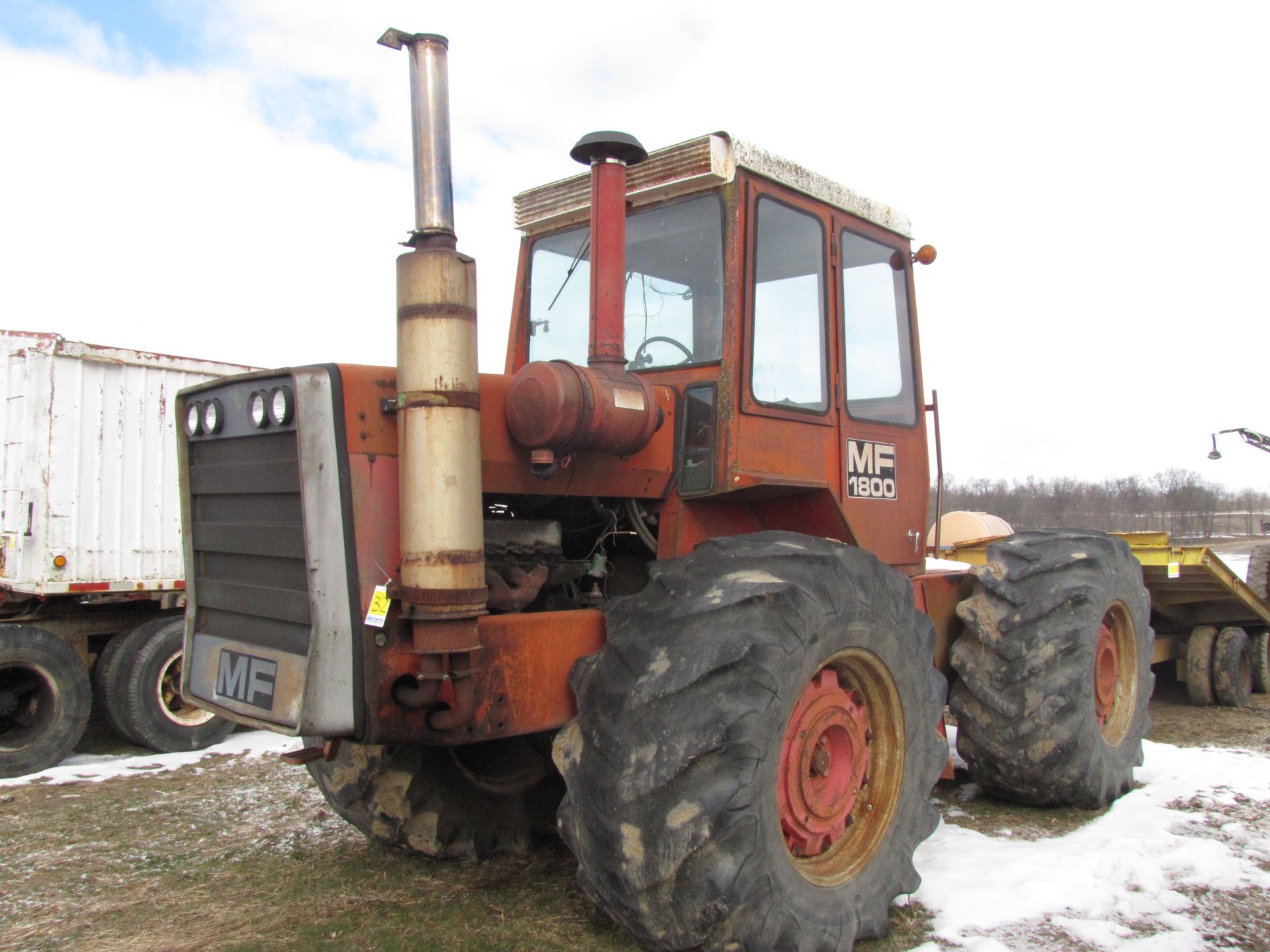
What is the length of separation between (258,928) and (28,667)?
4.52 m

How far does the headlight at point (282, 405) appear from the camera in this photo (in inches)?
125

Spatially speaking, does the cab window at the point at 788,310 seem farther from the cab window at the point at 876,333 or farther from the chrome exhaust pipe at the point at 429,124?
the chrome exhaust pipe at the point at 429,124

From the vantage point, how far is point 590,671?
3.24 meters

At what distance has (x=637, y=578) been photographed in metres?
4.20

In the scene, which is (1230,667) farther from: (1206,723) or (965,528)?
(965,528)

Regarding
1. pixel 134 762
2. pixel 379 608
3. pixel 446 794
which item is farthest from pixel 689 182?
pixel 134 762

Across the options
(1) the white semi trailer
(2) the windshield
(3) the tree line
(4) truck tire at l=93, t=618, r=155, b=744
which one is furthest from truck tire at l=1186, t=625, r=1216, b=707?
(3) the tree line

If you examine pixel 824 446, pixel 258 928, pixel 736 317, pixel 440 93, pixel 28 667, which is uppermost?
pixel 440 93

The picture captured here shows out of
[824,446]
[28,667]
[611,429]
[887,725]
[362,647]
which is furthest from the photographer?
[28,667]

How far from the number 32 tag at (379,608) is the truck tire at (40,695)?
5.16 meters

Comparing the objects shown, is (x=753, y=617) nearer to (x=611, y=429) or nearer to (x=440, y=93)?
(x=611, y=429)

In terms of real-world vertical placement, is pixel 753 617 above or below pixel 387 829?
above

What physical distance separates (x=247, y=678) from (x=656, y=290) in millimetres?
2214

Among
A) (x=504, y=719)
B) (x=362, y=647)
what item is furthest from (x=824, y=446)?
(x=362, y=647)
